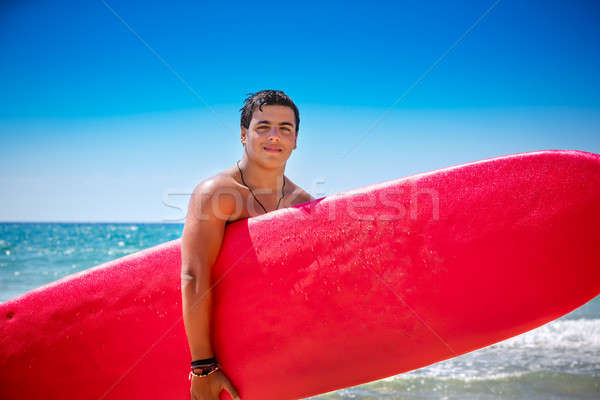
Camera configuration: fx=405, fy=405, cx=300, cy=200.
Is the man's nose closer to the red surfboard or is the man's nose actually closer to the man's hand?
the red surfboard

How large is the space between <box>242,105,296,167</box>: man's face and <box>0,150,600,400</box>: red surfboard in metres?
0.24

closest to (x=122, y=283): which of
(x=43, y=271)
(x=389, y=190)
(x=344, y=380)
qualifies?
(x=344, y=380)

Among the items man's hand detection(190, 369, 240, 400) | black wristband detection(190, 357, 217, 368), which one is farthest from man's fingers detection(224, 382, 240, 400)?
black wristband detection(190, 357, 217, 368)

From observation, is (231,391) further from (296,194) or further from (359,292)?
(296,194)

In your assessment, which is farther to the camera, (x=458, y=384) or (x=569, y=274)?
(x=458, y=384)

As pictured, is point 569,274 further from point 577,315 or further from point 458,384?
point 577,315

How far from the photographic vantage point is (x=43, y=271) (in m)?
11.0

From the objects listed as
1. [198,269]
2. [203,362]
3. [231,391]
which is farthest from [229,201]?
[231,391]

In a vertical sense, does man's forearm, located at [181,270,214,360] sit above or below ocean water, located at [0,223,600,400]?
above

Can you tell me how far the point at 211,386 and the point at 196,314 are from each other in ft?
0.81

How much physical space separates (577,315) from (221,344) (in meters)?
5.57

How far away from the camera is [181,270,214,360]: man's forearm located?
1328 mm

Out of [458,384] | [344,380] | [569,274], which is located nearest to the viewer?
[569,274]

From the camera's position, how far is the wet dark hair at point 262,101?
160cm
